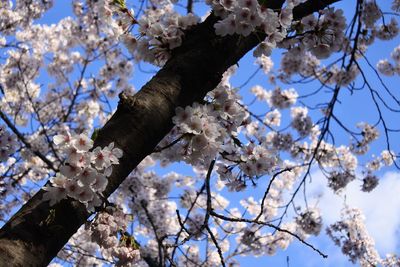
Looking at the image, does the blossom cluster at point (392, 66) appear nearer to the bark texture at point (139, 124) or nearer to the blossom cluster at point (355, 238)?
the blossom cluster at point (355, 238)

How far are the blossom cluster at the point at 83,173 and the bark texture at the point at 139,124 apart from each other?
0.12 feet

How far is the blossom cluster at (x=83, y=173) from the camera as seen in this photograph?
1.52 meters

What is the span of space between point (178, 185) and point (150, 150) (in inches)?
353

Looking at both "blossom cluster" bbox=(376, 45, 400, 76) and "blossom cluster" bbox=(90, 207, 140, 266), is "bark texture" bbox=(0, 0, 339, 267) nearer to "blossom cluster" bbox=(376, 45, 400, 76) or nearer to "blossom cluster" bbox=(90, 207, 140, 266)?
"blossom cluster" bbox=(90, 207, 140, 266)

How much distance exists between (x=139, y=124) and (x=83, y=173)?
27 cm

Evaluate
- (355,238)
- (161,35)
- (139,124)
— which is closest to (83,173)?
(139,124)

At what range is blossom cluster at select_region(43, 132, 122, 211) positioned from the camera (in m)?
1.52

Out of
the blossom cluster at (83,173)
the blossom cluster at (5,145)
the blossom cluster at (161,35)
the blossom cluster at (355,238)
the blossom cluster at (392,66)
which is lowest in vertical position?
the blossom cluster at (83,173)

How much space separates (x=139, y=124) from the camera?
167 cm

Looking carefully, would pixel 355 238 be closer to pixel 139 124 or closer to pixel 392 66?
pixel 392 66

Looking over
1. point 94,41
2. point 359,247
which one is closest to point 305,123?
point 359,247

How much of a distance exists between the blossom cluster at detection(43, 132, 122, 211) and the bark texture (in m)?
0.04

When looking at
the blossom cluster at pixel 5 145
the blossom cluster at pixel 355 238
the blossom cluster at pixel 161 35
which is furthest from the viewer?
the blossom cluster at pixel 355 238

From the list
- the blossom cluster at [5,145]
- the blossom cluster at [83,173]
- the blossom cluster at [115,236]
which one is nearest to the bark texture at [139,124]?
the blossom cluster at [83,173]
